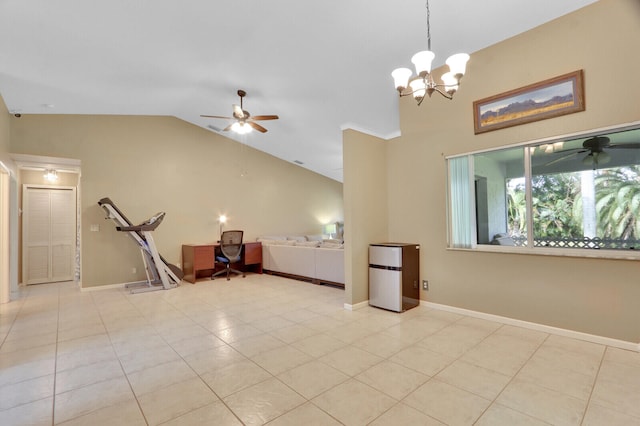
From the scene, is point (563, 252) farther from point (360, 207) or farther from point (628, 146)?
point (360, 207)

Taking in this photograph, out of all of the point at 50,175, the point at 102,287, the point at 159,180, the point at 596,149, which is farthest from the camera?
the point at 159,180

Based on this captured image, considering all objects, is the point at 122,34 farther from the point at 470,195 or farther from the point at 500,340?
the point at 500,340

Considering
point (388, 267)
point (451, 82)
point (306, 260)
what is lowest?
point (306, 260)

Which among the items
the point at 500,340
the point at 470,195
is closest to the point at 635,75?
the point at 470,195

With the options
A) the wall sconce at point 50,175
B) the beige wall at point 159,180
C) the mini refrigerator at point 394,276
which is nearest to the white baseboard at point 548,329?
the mini refrigerator at point 394,276

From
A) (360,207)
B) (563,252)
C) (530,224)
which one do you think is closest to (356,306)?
(360,207)

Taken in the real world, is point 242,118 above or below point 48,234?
above

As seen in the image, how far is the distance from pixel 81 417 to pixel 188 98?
5104mm

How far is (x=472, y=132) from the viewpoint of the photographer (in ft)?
12.0

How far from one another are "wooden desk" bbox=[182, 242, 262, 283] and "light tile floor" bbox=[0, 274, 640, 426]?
2151mm

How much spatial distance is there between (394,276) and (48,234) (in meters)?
7.15

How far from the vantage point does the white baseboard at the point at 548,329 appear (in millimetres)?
2695

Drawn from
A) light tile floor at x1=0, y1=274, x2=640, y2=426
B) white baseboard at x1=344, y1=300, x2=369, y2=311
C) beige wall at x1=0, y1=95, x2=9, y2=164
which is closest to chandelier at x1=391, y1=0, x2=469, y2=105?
light tile floor at x1=0, y1=274, x2=640, y2=426

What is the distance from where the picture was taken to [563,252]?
9.87 feet
